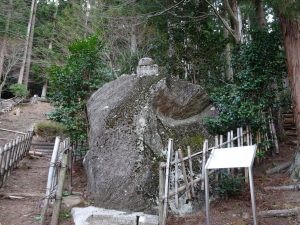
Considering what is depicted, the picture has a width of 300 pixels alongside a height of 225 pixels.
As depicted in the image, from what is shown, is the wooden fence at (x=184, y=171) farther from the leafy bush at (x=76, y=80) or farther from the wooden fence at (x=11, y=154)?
the leafy bush at (x=76, y=80)

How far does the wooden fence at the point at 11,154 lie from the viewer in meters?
6.40

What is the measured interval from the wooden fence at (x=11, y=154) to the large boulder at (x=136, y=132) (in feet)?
5.41

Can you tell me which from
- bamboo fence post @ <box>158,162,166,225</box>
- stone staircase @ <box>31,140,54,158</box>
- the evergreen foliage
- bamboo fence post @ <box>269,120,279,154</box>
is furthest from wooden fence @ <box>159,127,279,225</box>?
stone staircase @ <box>31,140,54,158</box>

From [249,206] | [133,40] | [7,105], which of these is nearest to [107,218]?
[249,206]

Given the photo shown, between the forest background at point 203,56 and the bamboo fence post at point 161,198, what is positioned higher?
the forest background at point 203,56

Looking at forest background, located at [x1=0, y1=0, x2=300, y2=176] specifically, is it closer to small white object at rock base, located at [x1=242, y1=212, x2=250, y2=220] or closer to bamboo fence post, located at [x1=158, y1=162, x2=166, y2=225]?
small white object at rock base, located at [x1=242, y1=212, x2=250, y2=220]

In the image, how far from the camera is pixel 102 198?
5480 mm

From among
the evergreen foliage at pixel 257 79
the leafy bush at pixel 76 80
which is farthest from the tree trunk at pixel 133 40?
the evergreen foliage at pixel 257 79

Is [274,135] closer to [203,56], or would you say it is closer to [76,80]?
[203,56]

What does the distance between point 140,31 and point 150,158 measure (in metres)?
8.19

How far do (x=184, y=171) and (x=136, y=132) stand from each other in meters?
1.28

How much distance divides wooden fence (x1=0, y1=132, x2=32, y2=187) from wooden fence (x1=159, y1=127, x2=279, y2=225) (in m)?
3.30

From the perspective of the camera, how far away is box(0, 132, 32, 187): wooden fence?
6398 millimetres

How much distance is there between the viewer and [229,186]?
220 inches
